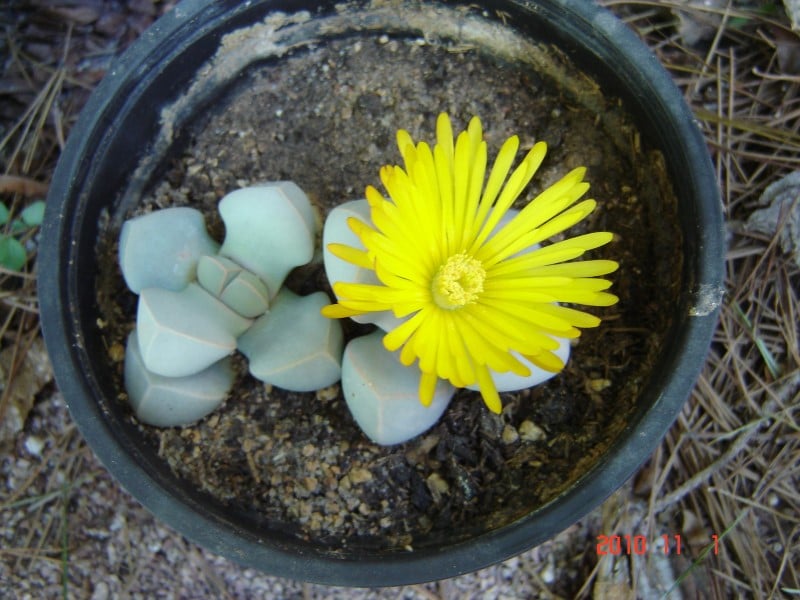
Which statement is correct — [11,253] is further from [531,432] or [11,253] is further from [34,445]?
[531,432]

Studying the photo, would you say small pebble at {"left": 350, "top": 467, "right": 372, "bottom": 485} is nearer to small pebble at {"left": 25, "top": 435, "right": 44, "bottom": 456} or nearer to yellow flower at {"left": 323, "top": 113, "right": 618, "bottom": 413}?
yellow flower at {"left": 323, "top": 113, "right": 618, "bottom": 413}

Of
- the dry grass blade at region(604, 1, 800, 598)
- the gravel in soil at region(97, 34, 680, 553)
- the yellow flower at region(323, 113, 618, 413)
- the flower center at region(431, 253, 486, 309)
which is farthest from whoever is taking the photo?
the dry grass blade at region(604, 1, 800, 598)

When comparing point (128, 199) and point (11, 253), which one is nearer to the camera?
point (128, 199)

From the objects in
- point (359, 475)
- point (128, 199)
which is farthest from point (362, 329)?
point (128, 199)

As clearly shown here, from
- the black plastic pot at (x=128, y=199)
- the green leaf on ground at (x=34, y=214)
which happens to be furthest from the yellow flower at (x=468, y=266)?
the green leaf on ground at (x=34, y=214)

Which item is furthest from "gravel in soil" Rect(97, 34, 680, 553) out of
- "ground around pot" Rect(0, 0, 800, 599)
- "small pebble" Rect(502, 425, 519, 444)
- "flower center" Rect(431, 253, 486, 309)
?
"ground around pot" Rect(0, 0, 800, 599)

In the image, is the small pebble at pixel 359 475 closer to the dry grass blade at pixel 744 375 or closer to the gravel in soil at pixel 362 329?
the gravel in soil at pixel 362 329

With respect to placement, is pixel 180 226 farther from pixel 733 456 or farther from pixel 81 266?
pixel 733 456

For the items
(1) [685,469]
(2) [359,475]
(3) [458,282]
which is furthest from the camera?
(1) [685,469]
